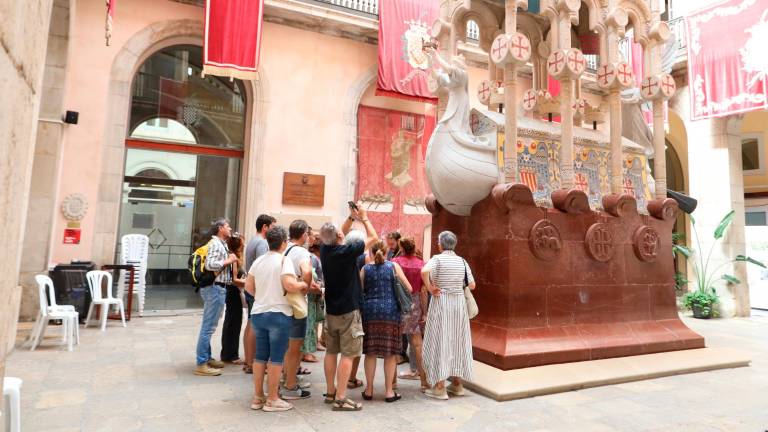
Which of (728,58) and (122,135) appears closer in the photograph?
(122,135)

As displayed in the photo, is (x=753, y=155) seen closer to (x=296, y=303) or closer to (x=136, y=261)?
(x=296, y=303)

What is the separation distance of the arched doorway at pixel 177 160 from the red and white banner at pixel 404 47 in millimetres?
3127

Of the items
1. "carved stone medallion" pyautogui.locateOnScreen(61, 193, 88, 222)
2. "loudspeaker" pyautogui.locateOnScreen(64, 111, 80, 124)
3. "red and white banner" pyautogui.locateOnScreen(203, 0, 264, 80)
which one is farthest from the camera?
"red and white banner" pyautogui.locateOnScreen(203, 0, 264, 80)

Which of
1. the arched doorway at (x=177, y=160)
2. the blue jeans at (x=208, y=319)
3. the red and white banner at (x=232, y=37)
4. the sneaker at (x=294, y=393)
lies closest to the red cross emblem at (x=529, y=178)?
the sneaker at (x=294, y=393)

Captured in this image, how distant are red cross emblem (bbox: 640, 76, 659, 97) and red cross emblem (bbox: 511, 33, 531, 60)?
2.35 metres

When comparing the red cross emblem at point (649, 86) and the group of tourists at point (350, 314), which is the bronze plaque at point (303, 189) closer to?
the group of tourists at point (350, 314)

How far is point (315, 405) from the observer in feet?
11.7

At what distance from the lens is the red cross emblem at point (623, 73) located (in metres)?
5.72

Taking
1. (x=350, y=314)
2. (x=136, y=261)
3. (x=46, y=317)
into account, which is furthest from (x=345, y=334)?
(x=136, y=261)

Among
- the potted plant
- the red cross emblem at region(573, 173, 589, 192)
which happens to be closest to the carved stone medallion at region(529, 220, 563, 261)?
the red cross emblem at region(573, 173, 589, 192)

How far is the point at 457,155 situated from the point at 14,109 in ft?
14.1

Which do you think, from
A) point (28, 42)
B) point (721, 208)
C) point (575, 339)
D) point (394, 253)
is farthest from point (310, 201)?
point (721, 208)

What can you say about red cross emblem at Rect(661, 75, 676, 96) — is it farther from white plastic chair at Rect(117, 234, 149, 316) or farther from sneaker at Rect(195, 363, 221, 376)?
white plastic chair at Rect(117, 234, 149, 316)

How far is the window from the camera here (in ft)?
41.8
